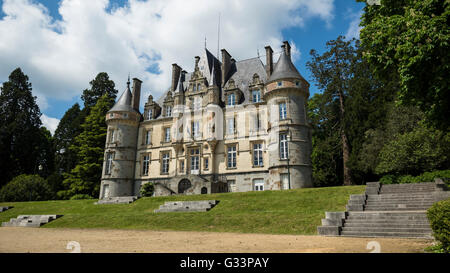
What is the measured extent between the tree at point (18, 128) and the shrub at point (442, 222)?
51.2 metres

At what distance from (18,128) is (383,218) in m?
50.6

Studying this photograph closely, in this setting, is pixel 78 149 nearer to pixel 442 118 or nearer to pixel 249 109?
pixel 249 109

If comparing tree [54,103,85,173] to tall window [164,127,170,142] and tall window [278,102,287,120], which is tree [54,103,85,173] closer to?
tall window [164,127,170,142]

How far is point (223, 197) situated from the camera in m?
21.6

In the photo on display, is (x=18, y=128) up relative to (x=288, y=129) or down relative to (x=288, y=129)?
up

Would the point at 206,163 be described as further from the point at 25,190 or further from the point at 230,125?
the point at 25,190

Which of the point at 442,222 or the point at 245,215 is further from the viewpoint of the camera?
the point at 245,215

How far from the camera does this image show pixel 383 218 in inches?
450

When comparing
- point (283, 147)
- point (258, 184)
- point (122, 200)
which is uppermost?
point (283, 147)

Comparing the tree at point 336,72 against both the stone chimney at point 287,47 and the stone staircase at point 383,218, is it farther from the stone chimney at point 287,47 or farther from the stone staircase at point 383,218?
the stone staircase at point 383,218

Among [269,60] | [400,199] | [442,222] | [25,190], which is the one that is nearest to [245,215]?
[400,199]

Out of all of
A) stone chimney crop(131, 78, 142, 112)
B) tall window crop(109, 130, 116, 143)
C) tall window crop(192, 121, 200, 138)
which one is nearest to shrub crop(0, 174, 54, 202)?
tall window crop(109, 130, 116, 143)

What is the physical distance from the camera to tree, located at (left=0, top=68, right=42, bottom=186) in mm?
43469

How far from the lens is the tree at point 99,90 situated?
4836cm
